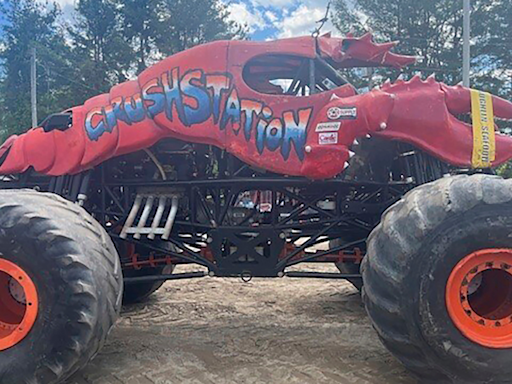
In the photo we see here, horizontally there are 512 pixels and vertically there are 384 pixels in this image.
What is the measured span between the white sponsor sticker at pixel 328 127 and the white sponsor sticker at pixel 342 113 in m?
0.05

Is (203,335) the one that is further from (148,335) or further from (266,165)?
(266,165)

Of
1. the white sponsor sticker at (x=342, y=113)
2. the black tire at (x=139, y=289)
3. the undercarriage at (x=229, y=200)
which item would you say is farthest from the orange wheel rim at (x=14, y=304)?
the white sponsor sticker at (x=342, y=113)

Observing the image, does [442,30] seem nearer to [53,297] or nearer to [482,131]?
[482,131]

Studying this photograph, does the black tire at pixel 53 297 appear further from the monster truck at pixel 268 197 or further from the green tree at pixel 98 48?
the green tree at pixel 98 48

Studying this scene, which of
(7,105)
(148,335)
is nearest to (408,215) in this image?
(148,335)

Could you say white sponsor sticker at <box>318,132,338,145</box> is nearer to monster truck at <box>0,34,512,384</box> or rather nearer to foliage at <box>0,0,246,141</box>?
monster truck at <box>0,34,512,384</box>

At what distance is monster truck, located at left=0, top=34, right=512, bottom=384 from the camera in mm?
3316

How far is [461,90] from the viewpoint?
4344 millimetres

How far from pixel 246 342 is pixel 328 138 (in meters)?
1.92

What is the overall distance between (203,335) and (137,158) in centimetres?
171

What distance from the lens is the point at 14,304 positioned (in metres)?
3.95

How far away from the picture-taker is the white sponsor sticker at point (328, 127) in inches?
161

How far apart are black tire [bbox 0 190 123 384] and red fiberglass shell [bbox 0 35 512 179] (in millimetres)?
1178

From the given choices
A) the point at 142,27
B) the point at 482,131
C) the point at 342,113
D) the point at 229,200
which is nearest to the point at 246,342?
the point at 229,200
